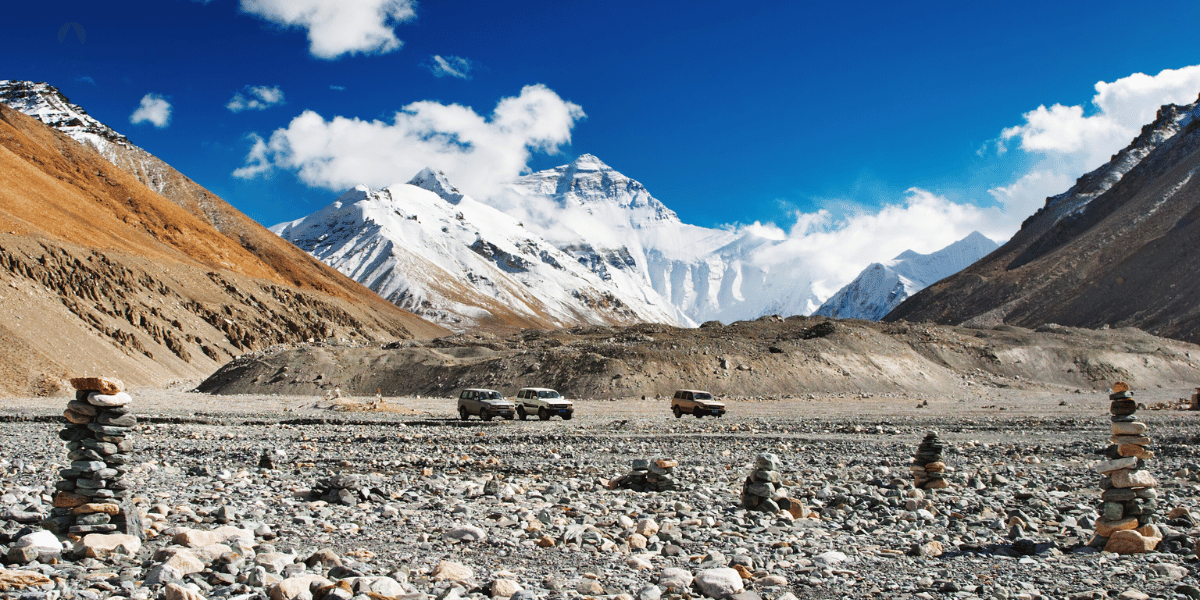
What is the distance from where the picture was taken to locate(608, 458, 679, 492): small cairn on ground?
599 inches

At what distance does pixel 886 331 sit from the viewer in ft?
266

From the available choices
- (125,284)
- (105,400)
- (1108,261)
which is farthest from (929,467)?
(1108,261)

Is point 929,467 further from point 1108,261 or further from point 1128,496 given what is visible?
point 1108,261

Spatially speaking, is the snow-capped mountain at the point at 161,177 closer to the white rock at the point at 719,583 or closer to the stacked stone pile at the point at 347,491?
the stacked stone pile at the point at 347,491

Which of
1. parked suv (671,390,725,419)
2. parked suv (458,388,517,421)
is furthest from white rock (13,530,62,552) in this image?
parked suv (671,390,725,419)

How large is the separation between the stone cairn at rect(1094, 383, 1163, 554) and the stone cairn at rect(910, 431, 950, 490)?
15.6 ft

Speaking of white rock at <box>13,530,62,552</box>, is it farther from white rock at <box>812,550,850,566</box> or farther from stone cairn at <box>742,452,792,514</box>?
stone cairn at <box>742,452,792,514</box>

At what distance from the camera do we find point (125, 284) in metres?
87.6

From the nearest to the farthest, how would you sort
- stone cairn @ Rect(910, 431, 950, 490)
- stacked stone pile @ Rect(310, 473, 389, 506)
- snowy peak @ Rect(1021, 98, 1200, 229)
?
1. stacked stone pile @ Rect(310, 473, 389, 506)
2. stone cairn @ Rect(910, 431, 950, 490)
3. snowy peak @ Rect(1021, 98, 1200, 229)

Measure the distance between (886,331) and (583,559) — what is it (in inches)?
3060

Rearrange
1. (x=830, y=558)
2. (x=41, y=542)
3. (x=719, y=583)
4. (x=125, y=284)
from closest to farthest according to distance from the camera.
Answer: (x=719, y=583), (x=41, y=542), (x=830, y=558), (x=125, y=284)

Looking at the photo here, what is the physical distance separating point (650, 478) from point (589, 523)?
369 cm

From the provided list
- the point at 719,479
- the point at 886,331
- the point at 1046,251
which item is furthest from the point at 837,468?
the point at 1046,251

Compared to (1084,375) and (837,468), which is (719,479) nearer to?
(837,468)
